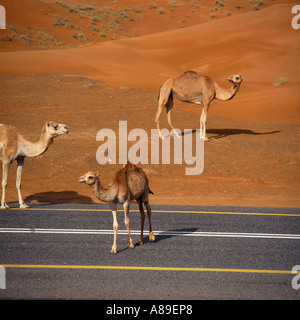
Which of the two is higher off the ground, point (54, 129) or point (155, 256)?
point (54, 129)

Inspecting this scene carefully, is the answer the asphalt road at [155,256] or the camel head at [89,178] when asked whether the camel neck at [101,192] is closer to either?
the camel head at [89,178]

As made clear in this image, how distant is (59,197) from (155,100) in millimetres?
16931

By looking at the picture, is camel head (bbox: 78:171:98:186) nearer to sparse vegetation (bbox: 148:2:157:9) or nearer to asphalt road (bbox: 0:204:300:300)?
asphalt road (bbox: 0:204:300:300)

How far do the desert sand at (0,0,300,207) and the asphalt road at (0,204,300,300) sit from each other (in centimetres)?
293

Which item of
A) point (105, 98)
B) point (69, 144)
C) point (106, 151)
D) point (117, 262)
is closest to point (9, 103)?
point (105, 98)

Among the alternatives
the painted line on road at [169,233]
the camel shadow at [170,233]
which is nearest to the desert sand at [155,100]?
the camel shadow at [170,233]

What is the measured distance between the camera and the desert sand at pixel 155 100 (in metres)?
17.1

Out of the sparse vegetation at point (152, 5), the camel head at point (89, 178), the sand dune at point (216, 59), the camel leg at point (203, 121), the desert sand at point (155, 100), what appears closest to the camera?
the camel head at point (89, 178)

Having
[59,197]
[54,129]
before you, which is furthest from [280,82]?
[54,129]

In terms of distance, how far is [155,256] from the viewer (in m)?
8.91

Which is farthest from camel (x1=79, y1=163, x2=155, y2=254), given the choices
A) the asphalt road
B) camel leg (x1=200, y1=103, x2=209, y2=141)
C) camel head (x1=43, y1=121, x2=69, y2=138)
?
camel leg (x1=200, y1=103, x2=209, y2=141)

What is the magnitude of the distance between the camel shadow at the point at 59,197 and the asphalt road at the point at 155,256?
179 centimetres

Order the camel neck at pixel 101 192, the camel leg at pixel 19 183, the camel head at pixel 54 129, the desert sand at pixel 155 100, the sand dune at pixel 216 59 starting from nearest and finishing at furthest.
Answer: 1. the camel neck at pixel 101 192
2. the camel head at pixel 54 129
3. the camel leg at pixel 19 183
4. the desert sand at pixel 155 100
5. the sand dune at pixel 216 59

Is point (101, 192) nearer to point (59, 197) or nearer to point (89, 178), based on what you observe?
point (89, 178)
